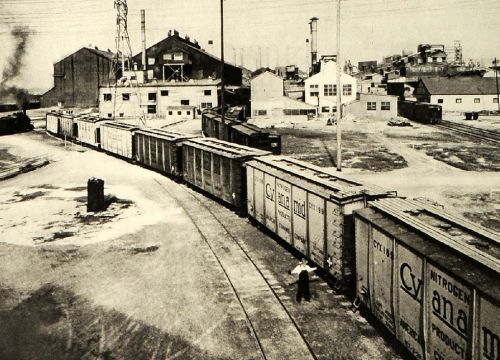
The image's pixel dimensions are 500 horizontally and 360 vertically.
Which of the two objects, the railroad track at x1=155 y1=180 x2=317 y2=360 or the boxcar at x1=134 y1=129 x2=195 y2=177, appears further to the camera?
the boxcar at x1=134 y1=129 x2=195 y2=177

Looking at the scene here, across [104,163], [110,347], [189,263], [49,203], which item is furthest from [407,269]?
[104,163]

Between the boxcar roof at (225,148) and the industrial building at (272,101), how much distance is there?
42.0m

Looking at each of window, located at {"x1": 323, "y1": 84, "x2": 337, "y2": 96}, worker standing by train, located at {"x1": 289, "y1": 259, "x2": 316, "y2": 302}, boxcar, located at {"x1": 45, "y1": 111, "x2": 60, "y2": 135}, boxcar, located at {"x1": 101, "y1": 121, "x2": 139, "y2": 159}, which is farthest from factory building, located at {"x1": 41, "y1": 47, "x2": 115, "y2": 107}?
worker standing by train, located at {"x1": 289, "y1": 259, "x2": 316, "y2": 302}

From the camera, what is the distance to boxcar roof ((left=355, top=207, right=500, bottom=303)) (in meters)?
8.55

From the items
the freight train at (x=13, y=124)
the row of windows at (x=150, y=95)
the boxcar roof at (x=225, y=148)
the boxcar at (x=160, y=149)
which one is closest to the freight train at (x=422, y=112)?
the row of windows at (x=150, y=95)

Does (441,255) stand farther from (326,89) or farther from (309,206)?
(326,89)

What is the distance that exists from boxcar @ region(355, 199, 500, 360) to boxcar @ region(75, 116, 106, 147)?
129 ft

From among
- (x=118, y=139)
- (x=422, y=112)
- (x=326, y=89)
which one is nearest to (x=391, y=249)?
(x=118, y=139)

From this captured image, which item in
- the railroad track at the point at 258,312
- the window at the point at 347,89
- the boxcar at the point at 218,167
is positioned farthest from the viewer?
the window at the point at 347,89

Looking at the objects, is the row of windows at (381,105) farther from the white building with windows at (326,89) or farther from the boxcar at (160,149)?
the boxcar at (160,149)

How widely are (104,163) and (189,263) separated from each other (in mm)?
25991

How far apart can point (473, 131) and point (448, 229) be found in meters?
50.4

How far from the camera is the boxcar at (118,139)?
133 feet

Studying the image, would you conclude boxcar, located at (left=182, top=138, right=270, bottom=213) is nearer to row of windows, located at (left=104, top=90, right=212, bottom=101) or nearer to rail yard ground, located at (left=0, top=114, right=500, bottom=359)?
rail yard ground, located at (left=0, top=114, right=500, bottom=359)
